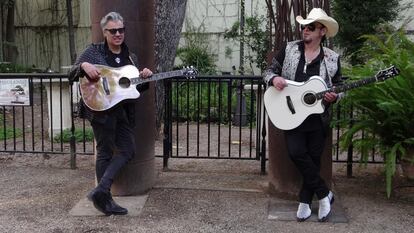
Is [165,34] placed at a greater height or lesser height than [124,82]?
greater

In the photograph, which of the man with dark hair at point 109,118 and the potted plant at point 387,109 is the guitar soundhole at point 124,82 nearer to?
the man with dark hair at point 109,118

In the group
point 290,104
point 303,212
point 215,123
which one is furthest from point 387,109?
point 215,123

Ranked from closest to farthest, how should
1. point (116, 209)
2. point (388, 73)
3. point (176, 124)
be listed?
point (388, 73), point (116, 209), point (176, 124)

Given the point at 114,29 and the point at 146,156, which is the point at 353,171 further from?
the point at 114,29

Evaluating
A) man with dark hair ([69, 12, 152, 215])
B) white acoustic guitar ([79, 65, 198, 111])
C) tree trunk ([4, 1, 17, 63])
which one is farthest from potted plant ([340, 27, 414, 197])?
tree trunk ([4, 1, 17, 63])

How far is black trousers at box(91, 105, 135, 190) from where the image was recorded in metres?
5.08

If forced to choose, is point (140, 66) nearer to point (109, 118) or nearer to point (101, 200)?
point (109, 118)

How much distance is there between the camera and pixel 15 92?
7.25 meters

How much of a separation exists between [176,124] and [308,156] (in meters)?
3.73

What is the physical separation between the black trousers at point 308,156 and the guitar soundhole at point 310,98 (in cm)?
29

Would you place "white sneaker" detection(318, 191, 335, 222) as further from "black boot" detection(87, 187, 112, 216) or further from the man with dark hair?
"black boot" detection(87, 187, 112, 216)

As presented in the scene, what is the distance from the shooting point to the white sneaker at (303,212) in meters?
5.01

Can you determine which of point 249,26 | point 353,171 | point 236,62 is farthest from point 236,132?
point 236,62

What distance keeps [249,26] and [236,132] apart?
23.1 feet
